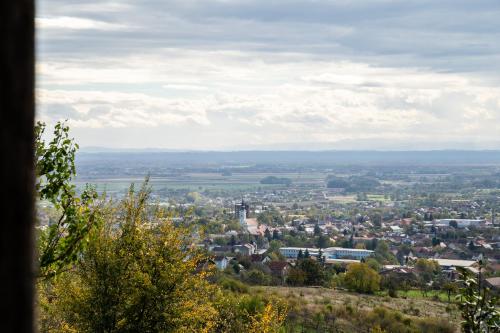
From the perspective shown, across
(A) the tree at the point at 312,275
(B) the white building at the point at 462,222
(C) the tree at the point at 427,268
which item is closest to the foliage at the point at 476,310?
(A) the tree at the point at 312,275

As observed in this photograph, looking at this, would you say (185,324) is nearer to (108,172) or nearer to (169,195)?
(169,195)

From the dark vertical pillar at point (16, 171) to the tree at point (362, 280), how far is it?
35644mm

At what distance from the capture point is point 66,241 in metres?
6.42

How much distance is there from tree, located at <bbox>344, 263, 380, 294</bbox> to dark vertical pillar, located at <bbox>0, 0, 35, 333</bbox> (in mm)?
35644

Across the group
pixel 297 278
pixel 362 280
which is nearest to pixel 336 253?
pixel 297 278

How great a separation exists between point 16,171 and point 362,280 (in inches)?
1413

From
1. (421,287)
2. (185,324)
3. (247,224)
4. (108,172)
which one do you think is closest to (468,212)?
(247,224)

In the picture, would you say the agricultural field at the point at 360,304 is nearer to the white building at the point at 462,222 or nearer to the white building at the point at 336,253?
the white building at the point at 336,253

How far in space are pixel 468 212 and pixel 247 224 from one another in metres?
45.5

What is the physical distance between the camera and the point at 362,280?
118ft

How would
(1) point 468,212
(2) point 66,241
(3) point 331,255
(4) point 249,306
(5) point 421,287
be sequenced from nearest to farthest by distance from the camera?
(2) point 66,241
(4) point 249,306
(5) point 421,287
(3) point 331,255
(1) point 468,212

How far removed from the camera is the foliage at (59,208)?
20.9ft

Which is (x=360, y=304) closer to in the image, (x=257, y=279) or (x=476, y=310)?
(x=257, y=279)

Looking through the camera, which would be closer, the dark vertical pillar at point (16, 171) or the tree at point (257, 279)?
the dark vertical pillar at point (16, 171)
